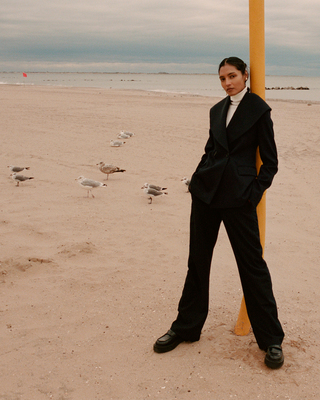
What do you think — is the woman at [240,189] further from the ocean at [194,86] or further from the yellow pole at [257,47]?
the ocean at [194,86]

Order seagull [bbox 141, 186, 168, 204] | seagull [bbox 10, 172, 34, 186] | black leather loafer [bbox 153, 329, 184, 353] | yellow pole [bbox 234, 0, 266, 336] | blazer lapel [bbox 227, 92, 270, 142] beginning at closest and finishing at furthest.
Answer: blazer lapel [bbox 227, 92, 270, 142], yellow pole [bbox 234, 0, 266, 336], black leather loafer [bbox 153, 329, 184, 353], seagull [bbox 141, 186, 168, 204], seagull [bbox 10, 172, 34, 186]

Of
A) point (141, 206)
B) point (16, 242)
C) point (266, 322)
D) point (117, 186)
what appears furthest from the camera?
point (117, 186)

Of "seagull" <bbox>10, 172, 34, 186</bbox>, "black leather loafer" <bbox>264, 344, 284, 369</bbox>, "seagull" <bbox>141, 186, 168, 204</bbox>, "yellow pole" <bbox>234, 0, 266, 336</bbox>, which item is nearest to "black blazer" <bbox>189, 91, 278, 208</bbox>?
"yellow pole" <bbox>234, 0, 266, 336</bbox>

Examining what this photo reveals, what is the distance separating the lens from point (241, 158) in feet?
9.64

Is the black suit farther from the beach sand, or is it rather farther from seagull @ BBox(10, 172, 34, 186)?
seagull @ BBox(10, 172, 34, 186)

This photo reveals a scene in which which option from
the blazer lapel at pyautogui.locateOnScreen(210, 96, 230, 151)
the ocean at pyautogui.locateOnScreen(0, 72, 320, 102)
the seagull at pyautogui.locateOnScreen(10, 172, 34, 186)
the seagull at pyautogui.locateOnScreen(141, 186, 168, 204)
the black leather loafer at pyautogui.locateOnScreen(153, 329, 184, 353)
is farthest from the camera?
the ocean at pyautogui.locateOnScreen(0, 72, 320, 102)

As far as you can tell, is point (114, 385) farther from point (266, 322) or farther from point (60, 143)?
point (60, 143)

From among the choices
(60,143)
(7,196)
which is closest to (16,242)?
(7,196)

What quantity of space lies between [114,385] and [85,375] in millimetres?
265

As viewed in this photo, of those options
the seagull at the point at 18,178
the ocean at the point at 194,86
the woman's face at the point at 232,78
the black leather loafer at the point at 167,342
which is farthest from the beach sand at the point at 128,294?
A: the ocean at the point at 194,86

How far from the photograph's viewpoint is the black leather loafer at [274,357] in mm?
3064

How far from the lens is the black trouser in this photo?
117 inches

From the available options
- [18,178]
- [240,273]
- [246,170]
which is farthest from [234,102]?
[18,178]

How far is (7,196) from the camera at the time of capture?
7.49m
